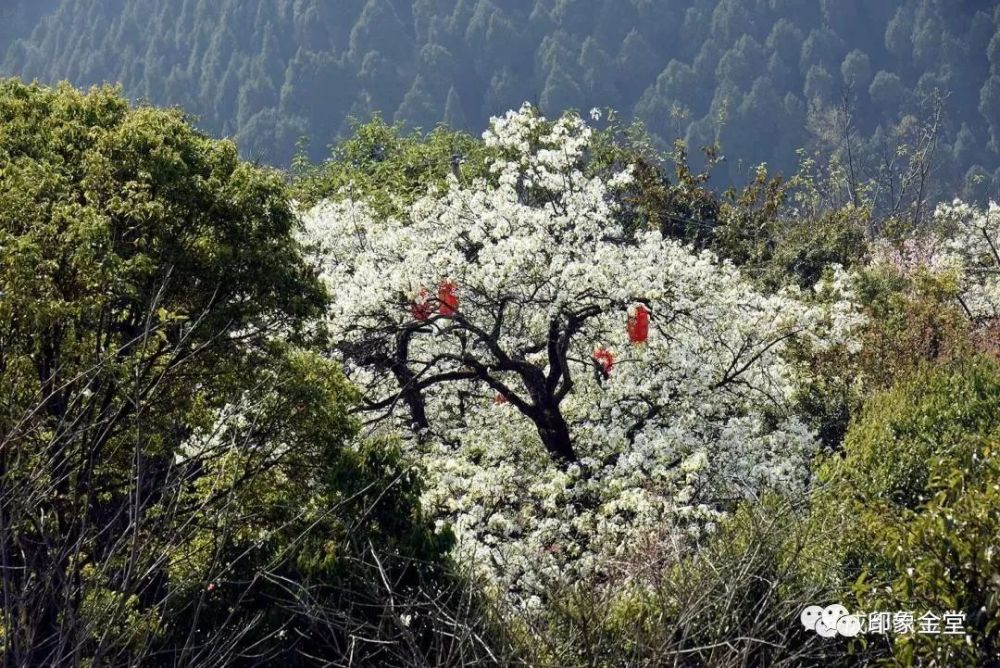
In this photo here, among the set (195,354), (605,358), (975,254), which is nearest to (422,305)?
(605,358)

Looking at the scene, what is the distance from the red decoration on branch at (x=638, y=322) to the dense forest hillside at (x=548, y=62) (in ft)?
395

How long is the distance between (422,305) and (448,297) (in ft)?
1.33

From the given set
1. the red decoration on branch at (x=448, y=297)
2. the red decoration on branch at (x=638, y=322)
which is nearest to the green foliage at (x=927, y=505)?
the red decoration on branch at (x=638, y=322)

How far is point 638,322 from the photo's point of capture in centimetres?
1538

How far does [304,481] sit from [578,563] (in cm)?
313

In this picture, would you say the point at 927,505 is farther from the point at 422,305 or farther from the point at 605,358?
the point at 605,358

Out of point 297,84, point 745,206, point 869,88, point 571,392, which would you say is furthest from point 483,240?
point 869,88

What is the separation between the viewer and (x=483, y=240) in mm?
16078

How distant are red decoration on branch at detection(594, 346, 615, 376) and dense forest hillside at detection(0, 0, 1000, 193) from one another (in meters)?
120

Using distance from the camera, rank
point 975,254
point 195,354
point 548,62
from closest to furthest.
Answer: point 195,354
point 975,254
point 548,62

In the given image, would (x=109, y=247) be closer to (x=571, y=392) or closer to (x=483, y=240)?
(x=483, y=240)

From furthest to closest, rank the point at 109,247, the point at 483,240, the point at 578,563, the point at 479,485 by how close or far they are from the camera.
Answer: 1. the point at 483,240
2. the point at 479,485
3. the point at 578,563
4. the point at 109,247

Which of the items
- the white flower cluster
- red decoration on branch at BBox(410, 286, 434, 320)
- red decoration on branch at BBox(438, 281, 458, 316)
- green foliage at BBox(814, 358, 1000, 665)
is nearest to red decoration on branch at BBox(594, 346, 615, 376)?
red decoration on branch at BBox(438, 281, 458, 316)

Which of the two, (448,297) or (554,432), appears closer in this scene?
(554,432)
